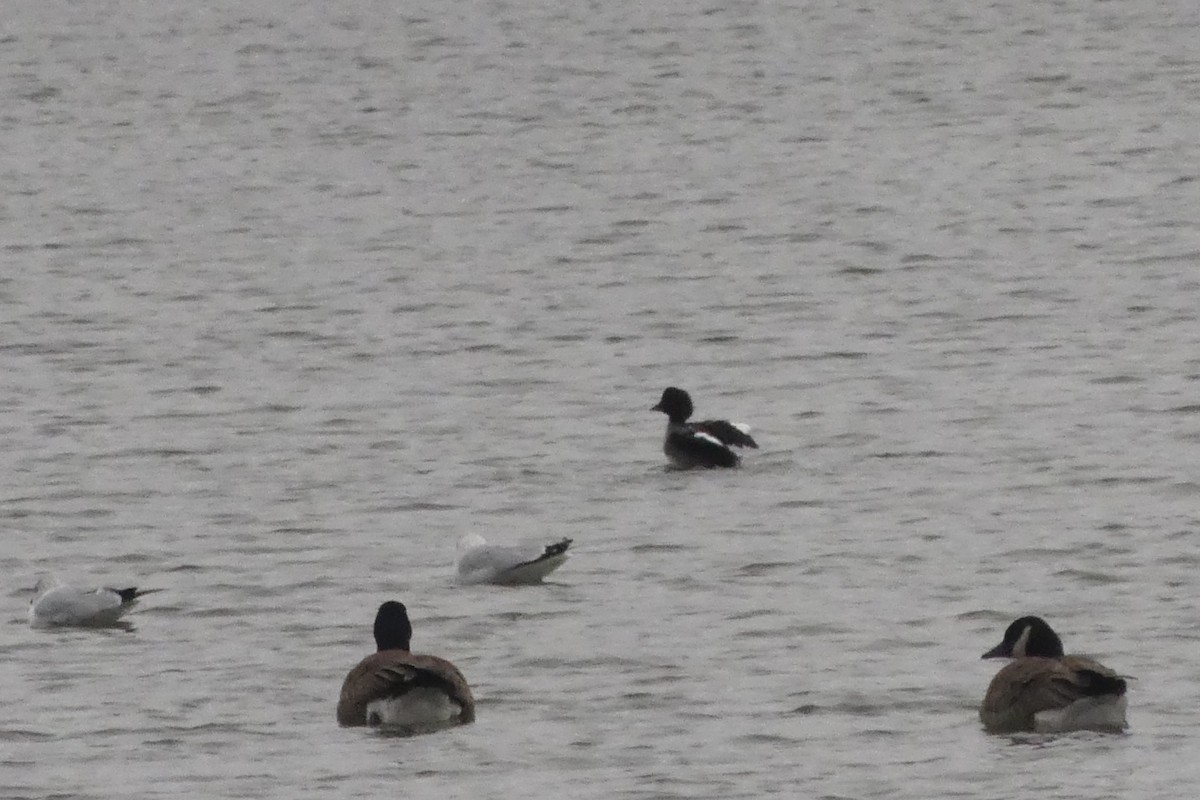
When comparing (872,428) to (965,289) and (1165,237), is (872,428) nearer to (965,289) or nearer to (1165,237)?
(965,289)

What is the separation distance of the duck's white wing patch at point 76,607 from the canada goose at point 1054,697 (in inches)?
188

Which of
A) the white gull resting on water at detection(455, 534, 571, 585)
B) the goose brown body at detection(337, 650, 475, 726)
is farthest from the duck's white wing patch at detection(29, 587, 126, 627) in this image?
the goose brown body at detection(337, 650, 475, 726)

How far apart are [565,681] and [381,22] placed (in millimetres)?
35972

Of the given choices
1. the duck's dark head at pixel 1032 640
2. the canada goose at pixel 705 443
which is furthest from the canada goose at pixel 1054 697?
the canada goose at pixel 705 443

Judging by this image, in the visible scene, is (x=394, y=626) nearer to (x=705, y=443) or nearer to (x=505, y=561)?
(x=505, y=561)

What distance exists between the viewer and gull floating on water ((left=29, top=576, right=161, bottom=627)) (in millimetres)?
15789

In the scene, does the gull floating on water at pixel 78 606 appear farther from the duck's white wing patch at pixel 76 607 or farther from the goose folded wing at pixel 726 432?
the goose folded wing at pixel 726 432

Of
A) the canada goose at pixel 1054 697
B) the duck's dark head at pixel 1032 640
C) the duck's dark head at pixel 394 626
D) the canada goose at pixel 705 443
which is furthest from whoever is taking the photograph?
the canada goose at pixel 705 443

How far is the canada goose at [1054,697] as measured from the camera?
42.6 feet

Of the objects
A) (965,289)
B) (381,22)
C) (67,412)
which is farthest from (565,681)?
(381,22)

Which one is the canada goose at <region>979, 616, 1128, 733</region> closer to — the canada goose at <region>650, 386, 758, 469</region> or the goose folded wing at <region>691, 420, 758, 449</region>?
the canada goose at <region>650, 386, 758, 469</region>

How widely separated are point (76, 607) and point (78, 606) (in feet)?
0.05

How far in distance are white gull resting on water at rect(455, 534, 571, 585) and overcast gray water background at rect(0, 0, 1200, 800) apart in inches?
6.8

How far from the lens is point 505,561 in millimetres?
16500
